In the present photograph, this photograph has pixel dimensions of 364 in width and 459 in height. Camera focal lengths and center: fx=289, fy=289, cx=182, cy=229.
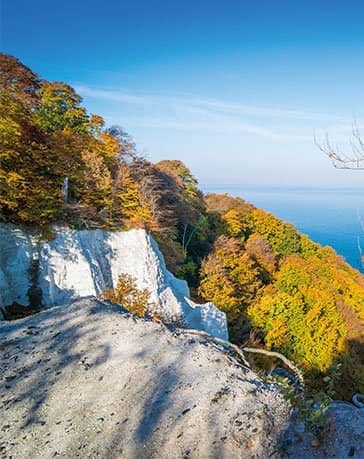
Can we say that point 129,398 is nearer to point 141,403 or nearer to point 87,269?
point 141,403

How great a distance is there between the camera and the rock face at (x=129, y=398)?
251 centimetres

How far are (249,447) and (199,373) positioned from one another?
3.03 ft

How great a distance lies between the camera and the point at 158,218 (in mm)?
16797

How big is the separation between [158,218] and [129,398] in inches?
553

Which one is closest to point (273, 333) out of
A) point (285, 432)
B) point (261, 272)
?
point (261, 272)

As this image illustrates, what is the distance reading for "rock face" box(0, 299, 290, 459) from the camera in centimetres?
251

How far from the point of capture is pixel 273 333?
19.6 meters

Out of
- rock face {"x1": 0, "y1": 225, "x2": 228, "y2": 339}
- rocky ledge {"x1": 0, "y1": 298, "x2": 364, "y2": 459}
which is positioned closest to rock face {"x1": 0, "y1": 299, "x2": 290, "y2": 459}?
rocky ledge {"x1": 0, "y1": 298, "x2": 364, "y2": 459}

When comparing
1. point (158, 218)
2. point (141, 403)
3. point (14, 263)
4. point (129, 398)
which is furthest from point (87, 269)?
point (141, 403)

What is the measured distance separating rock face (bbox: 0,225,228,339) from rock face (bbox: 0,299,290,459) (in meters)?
6.58

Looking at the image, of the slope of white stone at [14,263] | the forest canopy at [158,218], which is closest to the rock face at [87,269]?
the slope of white stone at [14,263]

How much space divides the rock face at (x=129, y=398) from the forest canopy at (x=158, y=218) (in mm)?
4897

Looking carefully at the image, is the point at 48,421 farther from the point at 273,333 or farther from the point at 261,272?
the point at 261,272

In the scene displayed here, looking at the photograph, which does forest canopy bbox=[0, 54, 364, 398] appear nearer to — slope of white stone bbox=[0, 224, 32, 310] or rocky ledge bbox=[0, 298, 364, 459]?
slope of white stone bbox=[0, 224, 32, 310]
